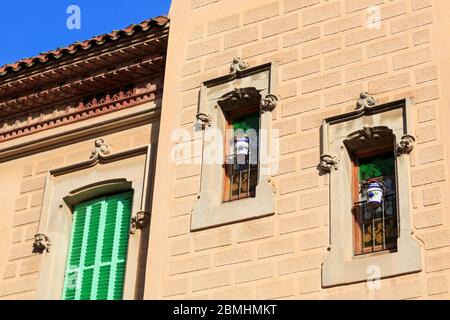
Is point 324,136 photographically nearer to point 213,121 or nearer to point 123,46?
point 213,121

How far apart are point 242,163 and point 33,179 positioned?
3654 mm

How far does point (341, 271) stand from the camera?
13094mm

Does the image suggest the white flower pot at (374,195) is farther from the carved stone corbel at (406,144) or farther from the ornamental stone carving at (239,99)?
the ornamental stone carving at (239,99)

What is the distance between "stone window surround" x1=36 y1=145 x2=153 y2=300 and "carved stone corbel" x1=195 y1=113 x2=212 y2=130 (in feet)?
3.37

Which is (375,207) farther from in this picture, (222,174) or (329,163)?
(222,174)

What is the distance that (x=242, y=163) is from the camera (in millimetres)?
14922

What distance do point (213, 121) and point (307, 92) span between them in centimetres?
137

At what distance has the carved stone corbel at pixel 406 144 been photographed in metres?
13.5

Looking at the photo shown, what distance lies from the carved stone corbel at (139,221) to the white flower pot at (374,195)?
3124mm

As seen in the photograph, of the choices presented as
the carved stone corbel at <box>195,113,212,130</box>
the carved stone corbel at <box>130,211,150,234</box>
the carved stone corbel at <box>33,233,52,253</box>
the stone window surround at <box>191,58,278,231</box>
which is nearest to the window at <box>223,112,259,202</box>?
the stone window surround at <box>191,58,278,231</box>

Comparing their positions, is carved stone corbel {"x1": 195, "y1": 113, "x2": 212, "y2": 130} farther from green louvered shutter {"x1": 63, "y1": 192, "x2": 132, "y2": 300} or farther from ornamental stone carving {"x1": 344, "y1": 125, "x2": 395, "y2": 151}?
ornamental stone carving {"x1": 344, "y1": 125, "x2": 395, "y2": 151}

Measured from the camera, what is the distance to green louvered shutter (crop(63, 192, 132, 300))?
15.6m

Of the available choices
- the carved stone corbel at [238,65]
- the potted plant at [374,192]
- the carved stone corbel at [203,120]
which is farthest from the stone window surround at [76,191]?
the potted plant at [374,192]
